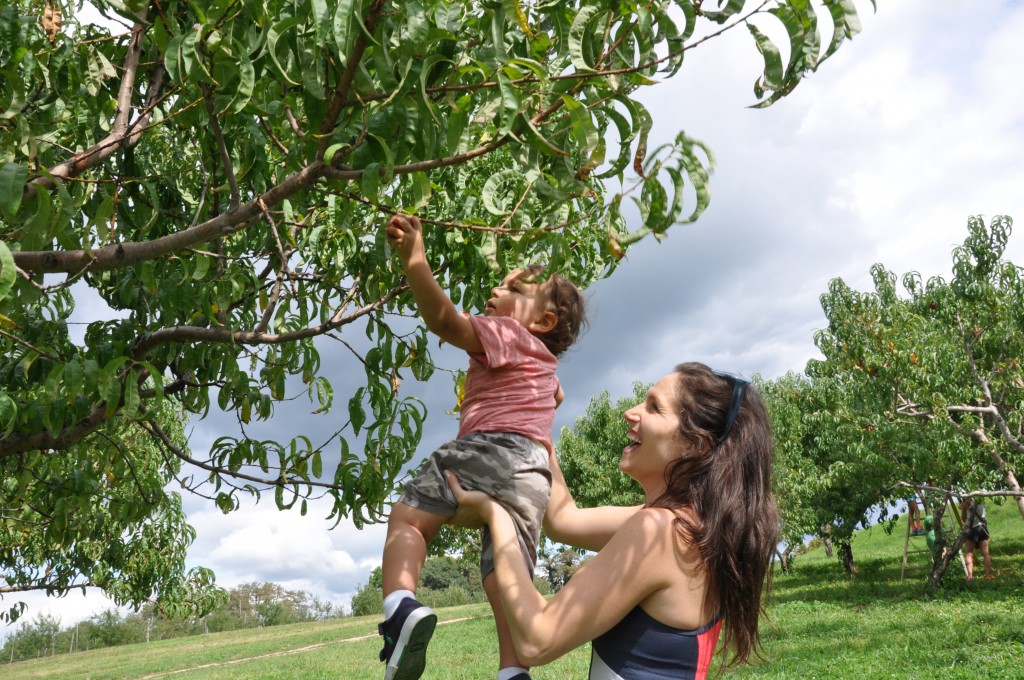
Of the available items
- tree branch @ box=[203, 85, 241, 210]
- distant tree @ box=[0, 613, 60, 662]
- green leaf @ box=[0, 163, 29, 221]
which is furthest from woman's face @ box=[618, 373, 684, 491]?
distant tree @ box=[0, 613, 60, 662]

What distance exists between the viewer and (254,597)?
47875 mm

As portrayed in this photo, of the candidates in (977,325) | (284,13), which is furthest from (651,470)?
(977,325)

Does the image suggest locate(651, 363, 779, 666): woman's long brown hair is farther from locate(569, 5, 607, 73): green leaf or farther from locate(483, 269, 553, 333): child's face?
locate(569, 5, 607, 73): green leaf

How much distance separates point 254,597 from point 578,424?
1186 inches

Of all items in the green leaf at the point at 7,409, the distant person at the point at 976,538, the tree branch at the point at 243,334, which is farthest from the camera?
the distant person at the point at 976,538

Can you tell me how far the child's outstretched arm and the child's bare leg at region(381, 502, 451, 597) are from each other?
51 cm

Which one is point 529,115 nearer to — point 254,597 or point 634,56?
point 634,56

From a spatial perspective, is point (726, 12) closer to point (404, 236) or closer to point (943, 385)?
point (404, 236)

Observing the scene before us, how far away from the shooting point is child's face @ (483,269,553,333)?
105 inches

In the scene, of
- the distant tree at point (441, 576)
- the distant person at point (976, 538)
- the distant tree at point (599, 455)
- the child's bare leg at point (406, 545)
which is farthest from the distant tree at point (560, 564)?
the child's bare leg at point (406, 545)

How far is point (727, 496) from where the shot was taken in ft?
6.26

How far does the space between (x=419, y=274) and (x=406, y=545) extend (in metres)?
0.74

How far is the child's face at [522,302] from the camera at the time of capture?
2.66 metres

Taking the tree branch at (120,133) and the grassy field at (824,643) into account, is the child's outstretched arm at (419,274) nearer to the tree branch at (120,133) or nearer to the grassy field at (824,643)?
the tree branch at (120,133)
